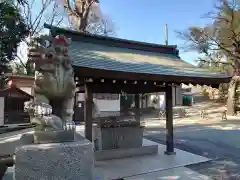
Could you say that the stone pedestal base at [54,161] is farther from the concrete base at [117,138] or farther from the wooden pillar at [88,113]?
the concrete base at [117,138]

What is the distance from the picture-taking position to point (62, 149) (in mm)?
3055

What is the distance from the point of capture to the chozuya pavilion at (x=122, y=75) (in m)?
5.55

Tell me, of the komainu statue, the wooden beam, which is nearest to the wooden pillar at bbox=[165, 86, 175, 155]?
the wooden beam

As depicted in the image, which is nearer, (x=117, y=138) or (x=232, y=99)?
(x=117, y=138)

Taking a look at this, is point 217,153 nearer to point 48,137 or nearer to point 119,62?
point 119,62

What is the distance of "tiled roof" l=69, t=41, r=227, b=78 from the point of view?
5594 mm

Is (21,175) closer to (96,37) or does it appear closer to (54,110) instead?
(54,110)

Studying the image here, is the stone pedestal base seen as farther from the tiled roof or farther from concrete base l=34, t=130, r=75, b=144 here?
the tiled roof

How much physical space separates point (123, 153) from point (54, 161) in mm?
4177

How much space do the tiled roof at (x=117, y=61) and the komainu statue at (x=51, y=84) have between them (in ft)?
4.88

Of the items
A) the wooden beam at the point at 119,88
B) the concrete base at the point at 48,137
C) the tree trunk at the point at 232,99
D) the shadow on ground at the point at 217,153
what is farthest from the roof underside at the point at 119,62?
the tree trunk at the point at 232,99

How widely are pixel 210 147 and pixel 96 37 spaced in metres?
5.60

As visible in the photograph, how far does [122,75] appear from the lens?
18.0 ft

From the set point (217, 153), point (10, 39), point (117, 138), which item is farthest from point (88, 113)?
point (10, 39)
